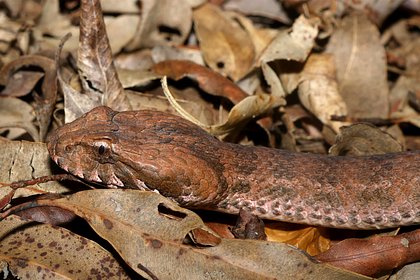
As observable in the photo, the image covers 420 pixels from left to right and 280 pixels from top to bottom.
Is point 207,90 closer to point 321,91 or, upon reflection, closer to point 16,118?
point 321,91

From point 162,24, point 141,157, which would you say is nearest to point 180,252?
point 141,157

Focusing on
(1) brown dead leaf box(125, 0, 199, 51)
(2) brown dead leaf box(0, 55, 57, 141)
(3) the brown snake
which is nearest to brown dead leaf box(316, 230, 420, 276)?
(3) the brown snake

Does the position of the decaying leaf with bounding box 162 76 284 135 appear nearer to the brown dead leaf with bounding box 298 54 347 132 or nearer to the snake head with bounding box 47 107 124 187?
the brown dead leaf with bounding box 298 54 347 132

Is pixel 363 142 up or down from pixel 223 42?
down

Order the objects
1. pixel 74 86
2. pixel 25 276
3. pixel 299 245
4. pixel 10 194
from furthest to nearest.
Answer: pixel 74 86 < pixel 299 245 < pixel 10 194 < pixel 25 276

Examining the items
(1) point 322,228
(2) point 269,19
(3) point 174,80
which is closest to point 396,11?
(2) point 269,19

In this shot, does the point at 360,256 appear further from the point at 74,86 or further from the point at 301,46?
the point at 74,86
